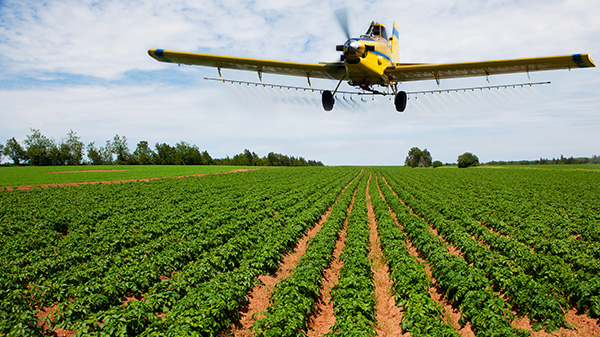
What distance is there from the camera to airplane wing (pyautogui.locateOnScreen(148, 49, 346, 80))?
1077cm

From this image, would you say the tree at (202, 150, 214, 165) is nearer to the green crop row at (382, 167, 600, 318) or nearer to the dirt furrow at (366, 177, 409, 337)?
the green crop row at (382, 167, 600, 318)

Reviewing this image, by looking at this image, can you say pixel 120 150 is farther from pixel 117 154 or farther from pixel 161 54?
pixel 161 54

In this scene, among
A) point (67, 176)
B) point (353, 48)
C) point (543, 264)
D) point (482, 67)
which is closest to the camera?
point (543, 264)

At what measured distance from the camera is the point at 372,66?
10.5 meters

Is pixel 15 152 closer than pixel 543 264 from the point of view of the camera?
No

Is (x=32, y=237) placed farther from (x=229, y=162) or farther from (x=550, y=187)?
(x=229, y=162)

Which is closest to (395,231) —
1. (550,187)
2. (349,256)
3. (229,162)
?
(349,256)

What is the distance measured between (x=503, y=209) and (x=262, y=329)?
67.3ft

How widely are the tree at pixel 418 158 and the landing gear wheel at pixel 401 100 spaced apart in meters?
145

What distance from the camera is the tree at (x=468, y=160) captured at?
334 ft

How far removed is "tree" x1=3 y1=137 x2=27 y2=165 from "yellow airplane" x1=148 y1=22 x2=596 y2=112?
444 ft

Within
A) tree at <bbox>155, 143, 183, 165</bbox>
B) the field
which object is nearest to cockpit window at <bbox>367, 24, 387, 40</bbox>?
the field

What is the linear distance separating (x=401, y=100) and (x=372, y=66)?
2795 mm

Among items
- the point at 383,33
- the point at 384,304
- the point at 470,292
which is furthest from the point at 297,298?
the point at 383,33
